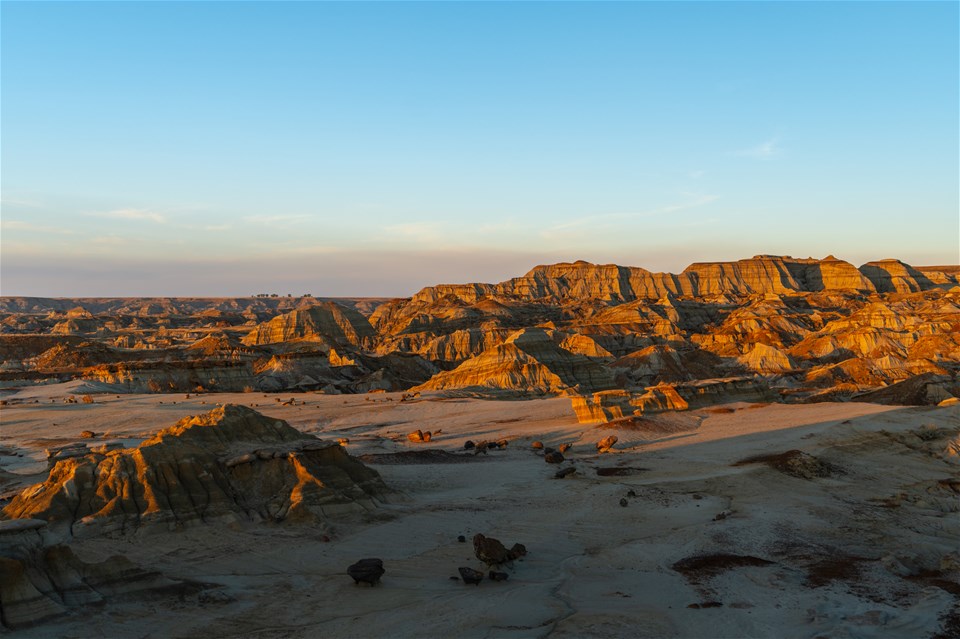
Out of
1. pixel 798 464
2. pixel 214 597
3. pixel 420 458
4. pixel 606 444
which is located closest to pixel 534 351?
pixel 606 444

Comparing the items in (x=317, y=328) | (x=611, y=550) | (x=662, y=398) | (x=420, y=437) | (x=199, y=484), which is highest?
(x=317, y=328)

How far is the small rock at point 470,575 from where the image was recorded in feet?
63.7

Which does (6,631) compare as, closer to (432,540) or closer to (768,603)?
(432,540)

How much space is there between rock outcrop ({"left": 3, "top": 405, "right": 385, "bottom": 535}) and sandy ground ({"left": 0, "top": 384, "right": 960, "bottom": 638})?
35.8 inches

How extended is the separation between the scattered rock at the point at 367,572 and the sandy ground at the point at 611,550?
0.87 feet

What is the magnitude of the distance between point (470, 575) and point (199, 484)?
10.6m

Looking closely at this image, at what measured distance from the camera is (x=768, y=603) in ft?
59.8

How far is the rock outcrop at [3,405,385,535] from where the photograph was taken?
2323cm

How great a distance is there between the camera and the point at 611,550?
22922 mm

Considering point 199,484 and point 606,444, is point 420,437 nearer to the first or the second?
point 606,444

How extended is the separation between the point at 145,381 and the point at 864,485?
71.6 metres

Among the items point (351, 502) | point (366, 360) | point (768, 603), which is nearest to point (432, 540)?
point (351, 502)

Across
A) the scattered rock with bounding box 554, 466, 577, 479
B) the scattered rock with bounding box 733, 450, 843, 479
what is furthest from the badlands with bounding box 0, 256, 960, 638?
the scattered rock with bounding box 554, 466, 577, 479

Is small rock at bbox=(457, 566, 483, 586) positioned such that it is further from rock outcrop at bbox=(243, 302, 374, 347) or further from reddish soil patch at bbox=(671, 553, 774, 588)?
rock outcrop at bbox=(243, 302, 374, 347)
